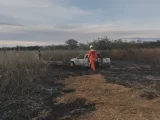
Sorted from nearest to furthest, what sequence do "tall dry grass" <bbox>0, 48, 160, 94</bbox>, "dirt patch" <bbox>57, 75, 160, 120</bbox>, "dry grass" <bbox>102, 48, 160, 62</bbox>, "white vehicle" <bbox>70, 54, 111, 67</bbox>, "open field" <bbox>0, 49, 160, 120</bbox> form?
1. "dirt patch" <bbox>57, 75, 160, 120</bbox>
2. "open field" <bbox>0, 49, 160, 120</bbox>
3. "tall dry grass" <bbox>0, 48, 160, 94</bbox>
4. "white vehicle" <bbox>70, 54, 111, 67</bbox>
5. "dry grass" <bbox>102, 48, 160, 62</bbox>

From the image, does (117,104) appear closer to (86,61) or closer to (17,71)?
(17,71)

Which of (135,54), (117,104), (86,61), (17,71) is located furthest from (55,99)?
(135,54)

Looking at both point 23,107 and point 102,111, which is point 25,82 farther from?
point 102,111

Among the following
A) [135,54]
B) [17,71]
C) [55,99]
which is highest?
[17,71]

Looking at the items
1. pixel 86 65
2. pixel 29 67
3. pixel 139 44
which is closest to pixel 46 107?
pixel 29 67

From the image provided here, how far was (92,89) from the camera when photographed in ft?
49.9

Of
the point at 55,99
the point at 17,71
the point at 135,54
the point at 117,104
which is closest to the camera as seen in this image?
the point at 117,104

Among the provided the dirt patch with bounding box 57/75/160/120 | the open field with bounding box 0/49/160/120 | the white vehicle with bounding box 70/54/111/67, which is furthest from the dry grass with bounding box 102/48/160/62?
the dirt patch with bounding box 57/75/160/120

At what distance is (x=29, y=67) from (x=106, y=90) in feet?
15.6

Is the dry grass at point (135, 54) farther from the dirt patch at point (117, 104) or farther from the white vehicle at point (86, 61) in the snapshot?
the dirt patch at point (117, 104)

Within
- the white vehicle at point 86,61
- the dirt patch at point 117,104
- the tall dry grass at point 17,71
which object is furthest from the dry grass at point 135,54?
the dirt patch at point 117,104

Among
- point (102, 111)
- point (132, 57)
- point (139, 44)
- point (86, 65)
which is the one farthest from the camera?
point (139, 44)

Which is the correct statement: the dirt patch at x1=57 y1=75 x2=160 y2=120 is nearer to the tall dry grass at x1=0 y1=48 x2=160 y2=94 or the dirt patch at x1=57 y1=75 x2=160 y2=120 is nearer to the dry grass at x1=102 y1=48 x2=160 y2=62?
the tall dry grass at x1=0 y1=48 x2=160 y2=94

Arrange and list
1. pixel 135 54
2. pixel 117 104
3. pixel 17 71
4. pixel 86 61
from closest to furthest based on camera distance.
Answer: pixel 117 104 < pixel 17 71 < pixel 86 61 < pixel 135 54
